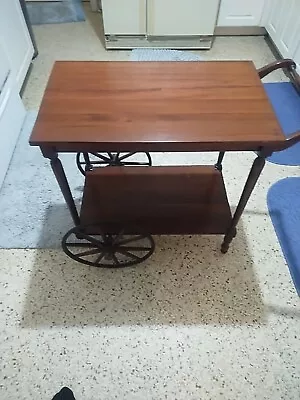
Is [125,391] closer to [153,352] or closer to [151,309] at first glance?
[153,352]

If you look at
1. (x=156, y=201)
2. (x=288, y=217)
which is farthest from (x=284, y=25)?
Result: (x=156, y=201)

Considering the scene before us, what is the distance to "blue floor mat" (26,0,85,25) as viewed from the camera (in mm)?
2705

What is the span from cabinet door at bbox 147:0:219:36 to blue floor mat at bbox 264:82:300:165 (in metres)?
0.59

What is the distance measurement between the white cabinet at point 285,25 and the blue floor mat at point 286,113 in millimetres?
176

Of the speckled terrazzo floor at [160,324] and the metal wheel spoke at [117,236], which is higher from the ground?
the metal wheel spoke at [117,236]

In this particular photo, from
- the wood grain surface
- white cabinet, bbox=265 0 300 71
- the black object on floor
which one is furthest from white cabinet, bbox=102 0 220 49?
the black object on floor

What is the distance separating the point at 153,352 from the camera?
1141 mm

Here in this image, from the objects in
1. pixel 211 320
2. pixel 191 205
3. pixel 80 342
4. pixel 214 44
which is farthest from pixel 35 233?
pixel 214 44

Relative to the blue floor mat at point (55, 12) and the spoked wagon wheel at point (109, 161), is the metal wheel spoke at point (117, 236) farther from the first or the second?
the blue floor mat at point (55, 12)

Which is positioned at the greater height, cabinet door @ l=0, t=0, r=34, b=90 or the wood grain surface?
the wood grain surface

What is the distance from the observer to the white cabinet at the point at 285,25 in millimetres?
2034

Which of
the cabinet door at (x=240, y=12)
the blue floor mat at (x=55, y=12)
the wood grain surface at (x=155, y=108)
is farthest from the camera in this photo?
the blue floor mat at (x=55, y=12)

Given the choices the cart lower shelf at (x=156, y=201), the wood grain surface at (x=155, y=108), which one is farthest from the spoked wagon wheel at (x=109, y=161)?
the wood grain surface at (x=155, y=108)

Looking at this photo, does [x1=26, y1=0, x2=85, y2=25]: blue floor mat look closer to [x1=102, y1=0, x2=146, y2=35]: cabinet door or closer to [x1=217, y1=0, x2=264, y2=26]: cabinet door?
[x1=102, y1=0, x2=146, y2=35]: cabinet door
